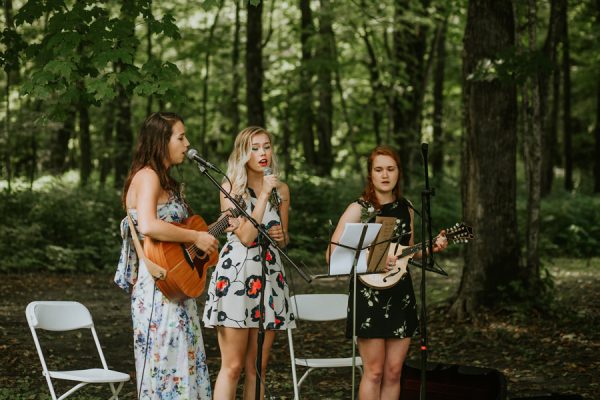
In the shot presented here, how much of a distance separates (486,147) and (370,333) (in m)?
5.09

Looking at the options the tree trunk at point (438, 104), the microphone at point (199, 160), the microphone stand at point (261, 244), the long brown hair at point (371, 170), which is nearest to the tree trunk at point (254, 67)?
the tree trunk at point (438, 104)

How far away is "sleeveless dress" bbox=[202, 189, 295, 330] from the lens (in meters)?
5.06

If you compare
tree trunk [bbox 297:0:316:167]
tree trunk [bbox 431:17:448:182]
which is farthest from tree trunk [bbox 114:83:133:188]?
tree trunk [bbox 431:17:448:182]

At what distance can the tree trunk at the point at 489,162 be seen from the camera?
982 centimetres

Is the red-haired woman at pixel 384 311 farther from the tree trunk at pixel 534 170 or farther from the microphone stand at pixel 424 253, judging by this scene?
the tree trunk at pixel 534 170

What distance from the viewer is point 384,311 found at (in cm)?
522

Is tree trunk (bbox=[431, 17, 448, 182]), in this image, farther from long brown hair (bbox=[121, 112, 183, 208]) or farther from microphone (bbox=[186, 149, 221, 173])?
microphone (bbox=[186, 149, 221, 173])

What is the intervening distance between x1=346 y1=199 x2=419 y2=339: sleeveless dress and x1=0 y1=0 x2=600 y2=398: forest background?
49 centimetres

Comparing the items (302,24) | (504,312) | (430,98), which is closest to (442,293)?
(504,312)

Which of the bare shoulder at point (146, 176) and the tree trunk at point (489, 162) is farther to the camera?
the tree trunk at point (489, 162)

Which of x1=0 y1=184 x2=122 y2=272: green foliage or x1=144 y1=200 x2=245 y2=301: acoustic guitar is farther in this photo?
x1=0 y1=184 x2=122 y2=272: green foliage

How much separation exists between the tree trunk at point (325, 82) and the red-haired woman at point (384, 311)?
43.3 feet

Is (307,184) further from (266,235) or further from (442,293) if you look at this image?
(266,235)

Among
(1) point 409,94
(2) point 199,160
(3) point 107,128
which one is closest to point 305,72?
(1) point 409,94
